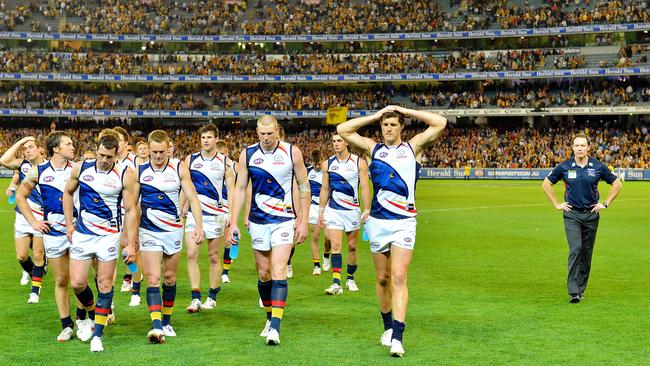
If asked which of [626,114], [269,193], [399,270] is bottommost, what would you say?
[626,114]

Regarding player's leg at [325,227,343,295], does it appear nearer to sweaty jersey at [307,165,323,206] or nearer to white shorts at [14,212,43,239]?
sweaty jersey at [307,165,323,206]

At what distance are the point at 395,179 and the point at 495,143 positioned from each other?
59169 mm

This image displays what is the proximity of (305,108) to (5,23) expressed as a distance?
29.2m

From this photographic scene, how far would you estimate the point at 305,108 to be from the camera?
241 ft

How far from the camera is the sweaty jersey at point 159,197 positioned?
9.70 meters

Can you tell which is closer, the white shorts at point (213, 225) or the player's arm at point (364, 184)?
the white shorts at point (213, 225)

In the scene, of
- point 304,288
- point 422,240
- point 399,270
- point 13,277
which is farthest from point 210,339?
point 422,240

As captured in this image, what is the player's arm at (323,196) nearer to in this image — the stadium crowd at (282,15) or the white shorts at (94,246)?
the white shorts at (94,246)

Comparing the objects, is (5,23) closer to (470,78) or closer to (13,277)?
(470,78)

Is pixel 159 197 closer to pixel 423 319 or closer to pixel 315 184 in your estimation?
pixel 423 319

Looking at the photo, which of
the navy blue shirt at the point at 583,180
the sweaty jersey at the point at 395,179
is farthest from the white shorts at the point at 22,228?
the navy blue shirt at the point at 583,180

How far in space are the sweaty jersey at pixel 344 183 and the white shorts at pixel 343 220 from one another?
8cm

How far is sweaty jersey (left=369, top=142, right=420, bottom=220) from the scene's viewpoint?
882 cm

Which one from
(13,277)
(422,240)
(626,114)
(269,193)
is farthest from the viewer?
(626,114)
